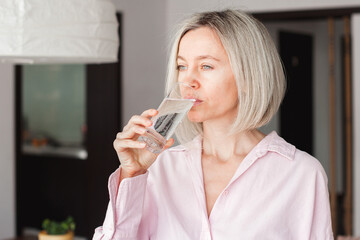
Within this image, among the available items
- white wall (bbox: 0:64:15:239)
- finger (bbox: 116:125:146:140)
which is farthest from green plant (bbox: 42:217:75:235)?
white wall (bbox: 0:64:15:239)

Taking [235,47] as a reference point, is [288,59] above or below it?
above

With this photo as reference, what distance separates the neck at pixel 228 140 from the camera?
1.53 meters

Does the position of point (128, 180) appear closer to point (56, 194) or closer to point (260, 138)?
point (260, 138)

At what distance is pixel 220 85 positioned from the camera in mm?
1377

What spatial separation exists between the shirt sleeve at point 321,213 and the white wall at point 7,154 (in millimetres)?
3224

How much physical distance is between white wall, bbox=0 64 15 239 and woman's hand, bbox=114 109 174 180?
9.79 ft

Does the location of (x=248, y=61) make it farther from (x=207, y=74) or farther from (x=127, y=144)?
(x=127, y=144)

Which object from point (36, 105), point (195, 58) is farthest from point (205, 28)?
point (36, 105)

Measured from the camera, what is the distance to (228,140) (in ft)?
5.07

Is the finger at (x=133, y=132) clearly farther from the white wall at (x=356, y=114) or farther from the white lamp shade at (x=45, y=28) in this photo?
the white wall at (x=356, y=114)

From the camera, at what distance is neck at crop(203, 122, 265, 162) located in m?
1.53

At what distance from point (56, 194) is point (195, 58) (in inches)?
184

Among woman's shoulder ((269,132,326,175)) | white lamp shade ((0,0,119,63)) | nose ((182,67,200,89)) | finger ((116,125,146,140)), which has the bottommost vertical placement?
woman's shoulder ((269,132,326,175))

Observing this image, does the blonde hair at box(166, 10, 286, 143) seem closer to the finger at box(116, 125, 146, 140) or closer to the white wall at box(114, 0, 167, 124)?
the finger at box(116, 125, 146, 140)
